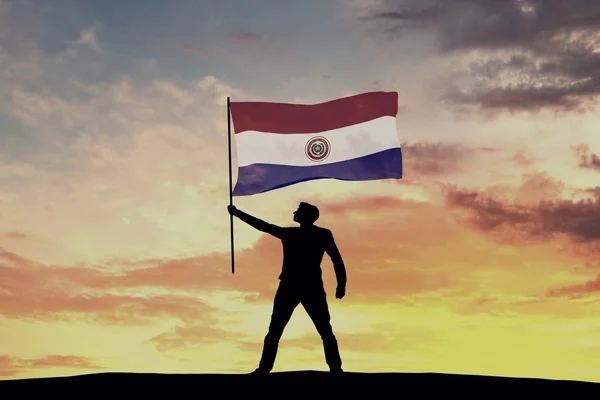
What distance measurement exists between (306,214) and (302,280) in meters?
0.99

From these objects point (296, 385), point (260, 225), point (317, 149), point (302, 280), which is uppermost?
point (317, 149)

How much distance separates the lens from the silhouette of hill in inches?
460

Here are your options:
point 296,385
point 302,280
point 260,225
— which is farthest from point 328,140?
point 296,385

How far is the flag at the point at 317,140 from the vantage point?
15.9m

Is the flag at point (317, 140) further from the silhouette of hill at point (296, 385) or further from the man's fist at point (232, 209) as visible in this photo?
the silhouette of hill at point (296, 385)

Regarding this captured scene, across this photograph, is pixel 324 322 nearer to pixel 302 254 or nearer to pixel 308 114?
pixel 302 254

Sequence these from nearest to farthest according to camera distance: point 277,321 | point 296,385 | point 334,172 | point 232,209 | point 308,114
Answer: point 296,385, point 277,321, point 232,209, point 334,172, point 308,114

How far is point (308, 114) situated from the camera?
1616 centimetres

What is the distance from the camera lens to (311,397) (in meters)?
11.3

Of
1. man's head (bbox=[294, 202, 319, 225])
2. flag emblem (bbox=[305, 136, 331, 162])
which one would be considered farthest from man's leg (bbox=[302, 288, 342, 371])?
flag emblem (bbox=[305, 136, 331, 162])

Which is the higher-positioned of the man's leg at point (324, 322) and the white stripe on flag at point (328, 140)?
the white stripe on flag at point (328, 140)

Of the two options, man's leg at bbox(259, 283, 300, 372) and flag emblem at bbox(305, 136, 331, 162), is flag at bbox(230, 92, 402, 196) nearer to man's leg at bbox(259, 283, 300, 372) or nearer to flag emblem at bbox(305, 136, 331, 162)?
flag emblem at bbox(305, 136, 331, 162)

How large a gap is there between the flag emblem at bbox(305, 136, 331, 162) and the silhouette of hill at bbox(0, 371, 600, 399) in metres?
4.18

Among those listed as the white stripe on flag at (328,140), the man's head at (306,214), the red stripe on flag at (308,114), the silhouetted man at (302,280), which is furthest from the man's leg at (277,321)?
the red stripe on flag at (308,114)
